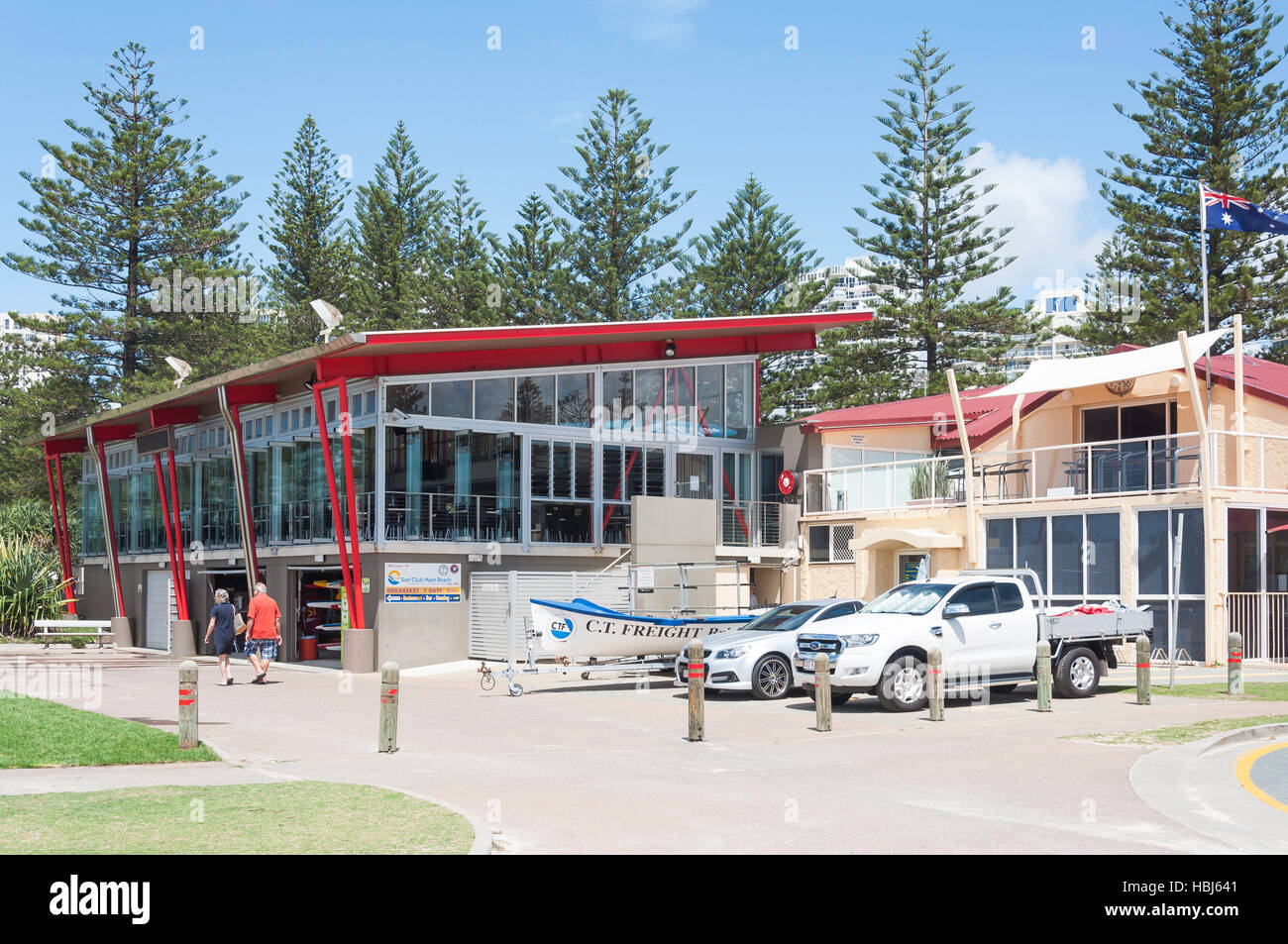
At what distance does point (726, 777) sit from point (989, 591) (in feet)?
A: 25.8

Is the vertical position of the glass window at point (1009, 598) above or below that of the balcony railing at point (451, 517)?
below

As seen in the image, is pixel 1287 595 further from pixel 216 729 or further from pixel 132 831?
pixel 132 831

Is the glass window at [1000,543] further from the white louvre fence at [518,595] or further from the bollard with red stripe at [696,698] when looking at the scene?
the bollard with red stripe at [696,698]

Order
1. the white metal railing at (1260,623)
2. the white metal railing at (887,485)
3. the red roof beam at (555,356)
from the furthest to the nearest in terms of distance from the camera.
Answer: the white metal railing at (887,485), the red roof beam at (555,356), the white metal railing at (1260,623)

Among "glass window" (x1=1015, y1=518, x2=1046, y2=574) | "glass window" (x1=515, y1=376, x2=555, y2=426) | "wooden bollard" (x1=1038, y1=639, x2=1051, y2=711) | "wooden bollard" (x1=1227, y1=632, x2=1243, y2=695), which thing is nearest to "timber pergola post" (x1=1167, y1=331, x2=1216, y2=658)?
"glass window" (x1=1015, y1=518, x2=1046, y2=574)

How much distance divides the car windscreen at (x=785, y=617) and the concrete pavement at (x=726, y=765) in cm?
128

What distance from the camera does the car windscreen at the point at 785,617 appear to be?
816 inches

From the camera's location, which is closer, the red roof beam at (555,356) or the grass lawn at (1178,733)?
the grass lawn at (1178,733)

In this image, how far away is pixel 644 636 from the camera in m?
22.8

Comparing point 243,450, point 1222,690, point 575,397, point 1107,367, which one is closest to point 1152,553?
point 1107,367

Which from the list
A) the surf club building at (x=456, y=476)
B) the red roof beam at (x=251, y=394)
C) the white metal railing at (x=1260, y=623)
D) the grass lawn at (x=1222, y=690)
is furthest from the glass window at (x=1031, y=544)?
the red roof beam at (x=251, y=394)

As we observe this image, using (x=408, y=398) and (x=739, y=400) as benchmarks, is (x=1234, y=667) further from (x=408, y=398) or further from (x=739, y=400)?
(x=739, y=400)
